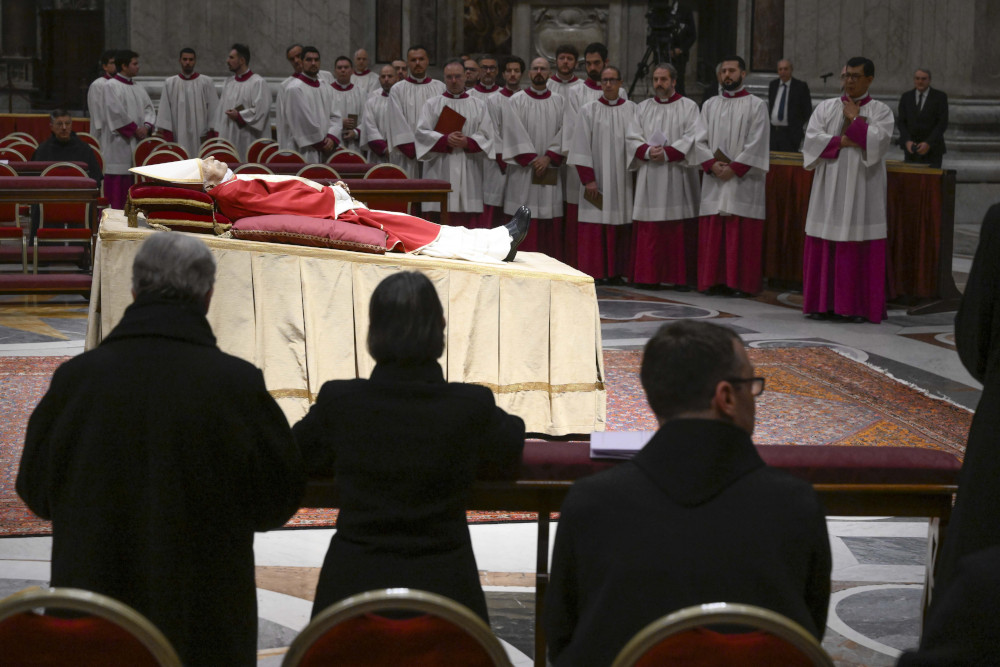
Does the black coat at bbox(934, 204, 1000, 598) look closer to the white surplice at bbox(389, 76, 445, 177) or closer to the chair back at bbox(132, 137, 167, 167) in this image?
the white surplice at bbox(389, 76, 445, 177)

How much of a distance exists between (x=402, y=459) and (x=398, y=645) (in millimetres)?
664

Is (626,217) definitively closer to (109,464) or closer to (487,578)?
(487,578)

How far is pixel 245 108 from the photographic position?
14.5 metres

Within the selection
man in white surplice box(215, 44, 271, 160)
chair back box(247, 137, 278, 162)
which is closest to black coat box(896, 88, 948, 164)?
chair back box(247, 137, 278, 162)

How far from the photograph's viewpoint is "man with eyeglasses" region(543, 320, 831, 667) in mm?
2047

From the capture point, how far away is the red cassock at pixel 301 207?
600 cm

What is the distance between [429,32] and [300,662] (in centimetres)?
1633

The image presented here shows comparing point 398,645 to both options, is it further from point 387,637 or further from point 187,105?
point 187,105

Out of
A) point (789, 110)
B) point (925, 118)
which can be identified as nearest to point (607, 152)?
point (789, 110)

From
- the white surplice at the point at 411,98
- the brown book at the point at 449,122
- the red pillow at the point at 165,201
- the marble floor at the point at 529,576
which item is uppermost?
the white surplice at the point at 411,98

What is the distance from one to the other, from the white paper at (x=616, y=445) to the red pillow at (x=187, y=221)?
3457 mm

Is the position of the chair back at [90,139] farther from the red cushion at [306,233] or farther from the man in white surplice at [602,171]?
the red cushion at [306,233]

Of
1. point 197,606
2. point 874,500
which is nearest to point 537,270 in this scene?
point 874,500

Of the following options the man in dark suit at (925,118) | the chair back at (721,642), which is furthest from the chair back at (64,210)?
the chair back at (721,642)
